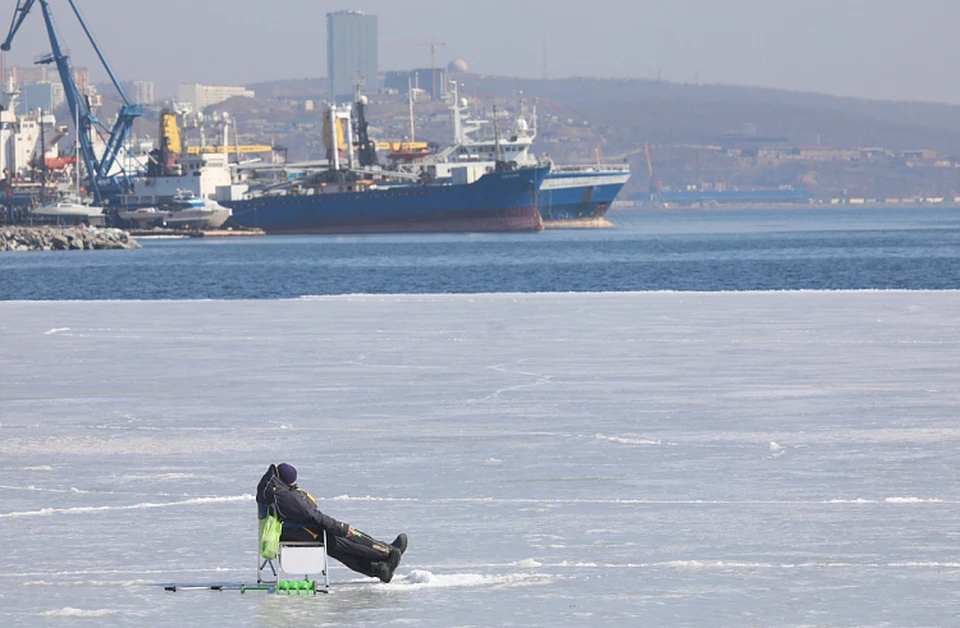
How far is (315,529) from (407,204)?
429 ft

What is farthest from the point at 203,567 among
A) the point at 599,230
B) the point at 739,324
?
the point at 599,230

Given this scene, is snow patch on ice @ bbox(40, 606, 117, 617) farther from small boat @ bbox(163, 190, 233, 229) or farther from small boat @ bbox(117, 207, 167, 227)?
small boat @ bbox(117, 207, 167, 227)

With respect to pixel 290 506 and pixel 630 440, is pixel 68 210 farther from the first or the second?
pixel 290 506

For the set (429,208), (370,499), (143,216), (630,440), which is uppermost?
(370,499)

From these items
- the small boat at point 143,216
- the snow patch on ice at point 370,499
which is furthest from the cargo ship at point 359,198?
the snow patch on ice at point 370,499

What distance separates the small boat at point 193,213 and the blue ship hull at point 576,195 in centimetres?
3056

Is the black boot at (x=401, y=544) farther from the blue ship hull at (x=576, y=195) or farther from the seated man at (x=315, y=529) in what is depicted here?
the blue ship hull at (x=576, y=195)

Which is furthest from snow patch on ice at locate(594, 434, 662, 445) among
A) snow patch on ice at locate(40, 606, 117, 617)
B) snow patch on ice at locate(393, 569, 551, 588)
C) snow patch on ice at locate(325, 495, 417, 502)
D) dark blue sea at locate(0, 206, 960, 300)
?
dark blue sea at locate(0, 206, 960, 300)

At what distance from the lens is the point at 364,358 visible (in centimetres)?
1920

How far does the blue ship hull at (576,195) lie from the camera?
148125 millimetres

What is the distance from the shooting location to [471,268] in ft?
236

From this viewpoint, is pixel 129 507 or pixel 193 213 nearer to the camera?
pixel 129 507

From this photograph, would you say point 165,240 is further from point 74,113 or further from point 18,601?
point 18,601

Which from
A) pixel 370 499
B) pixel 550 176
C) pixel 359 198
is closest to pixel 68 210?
pixel 359 198
